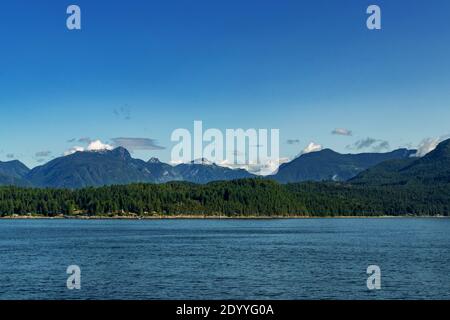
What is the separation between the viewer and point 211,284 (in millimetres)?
72625

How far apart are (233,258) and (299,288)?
36.4 m

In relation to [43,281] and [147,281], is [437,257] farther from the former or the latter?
[43,281]

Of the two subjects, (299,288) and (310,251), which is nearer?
(299,288)

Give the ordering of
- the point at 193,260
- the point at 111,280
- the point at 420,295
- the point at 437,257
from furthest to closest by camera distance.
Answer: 1. the point at 437,257
2. the point at 193,260
3. the point at 111,280
4. the point at 420,295
